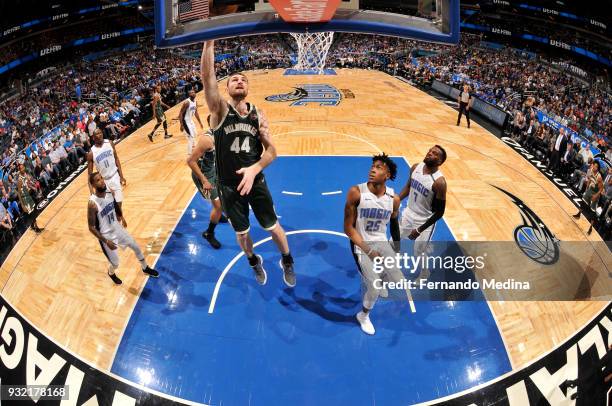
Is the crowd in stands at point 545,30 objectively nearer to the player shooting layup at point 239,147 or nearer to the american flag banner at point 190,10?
the american flag banner at point 190,10

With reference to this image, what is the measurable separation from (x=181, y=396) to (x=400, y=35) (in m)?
5.04

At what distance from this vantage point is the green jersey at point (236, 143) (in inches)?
146

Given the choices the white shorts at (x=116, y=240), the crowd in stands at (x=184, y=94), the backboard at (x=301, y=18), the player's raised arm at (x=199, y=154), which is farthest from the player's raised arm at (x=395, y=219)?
the crowd in stands at (x=184, y=94)

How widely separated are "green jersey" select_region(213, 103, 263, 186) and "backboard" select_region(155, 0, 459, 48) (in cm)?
144

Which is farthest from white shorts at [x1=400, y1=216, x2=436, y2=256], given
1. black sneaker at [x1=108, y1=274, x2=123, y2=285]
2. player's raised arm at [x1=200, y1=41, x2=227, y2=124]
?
black sneaker at [x1=108, y1=274, x2=123, y2=285]

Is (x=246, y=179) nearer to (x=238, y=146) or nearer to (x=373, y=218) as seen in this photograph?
(x=238, y=146)

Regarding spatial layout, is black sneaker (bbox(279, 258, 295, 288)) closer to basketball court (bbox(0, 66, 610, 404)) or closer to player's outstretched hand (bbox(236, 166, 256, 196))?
basketball court (bbox(0, 66, 610, 404))

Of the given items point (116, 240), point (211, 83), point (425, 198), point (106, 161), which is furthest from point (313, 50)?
point (211, 83)

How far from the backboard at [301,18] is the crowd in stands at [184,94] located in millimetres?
5269

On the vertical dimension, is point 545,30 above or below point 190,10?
above

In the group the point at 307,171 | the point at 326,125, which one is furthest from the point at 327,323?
the point at 326,125

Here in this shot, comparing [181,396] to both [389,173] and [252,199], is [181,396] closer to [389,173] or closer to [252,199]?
[252,199]

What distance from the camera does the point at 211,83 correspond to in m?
3.35

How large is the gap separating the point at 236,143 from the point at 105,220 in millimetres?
2273
